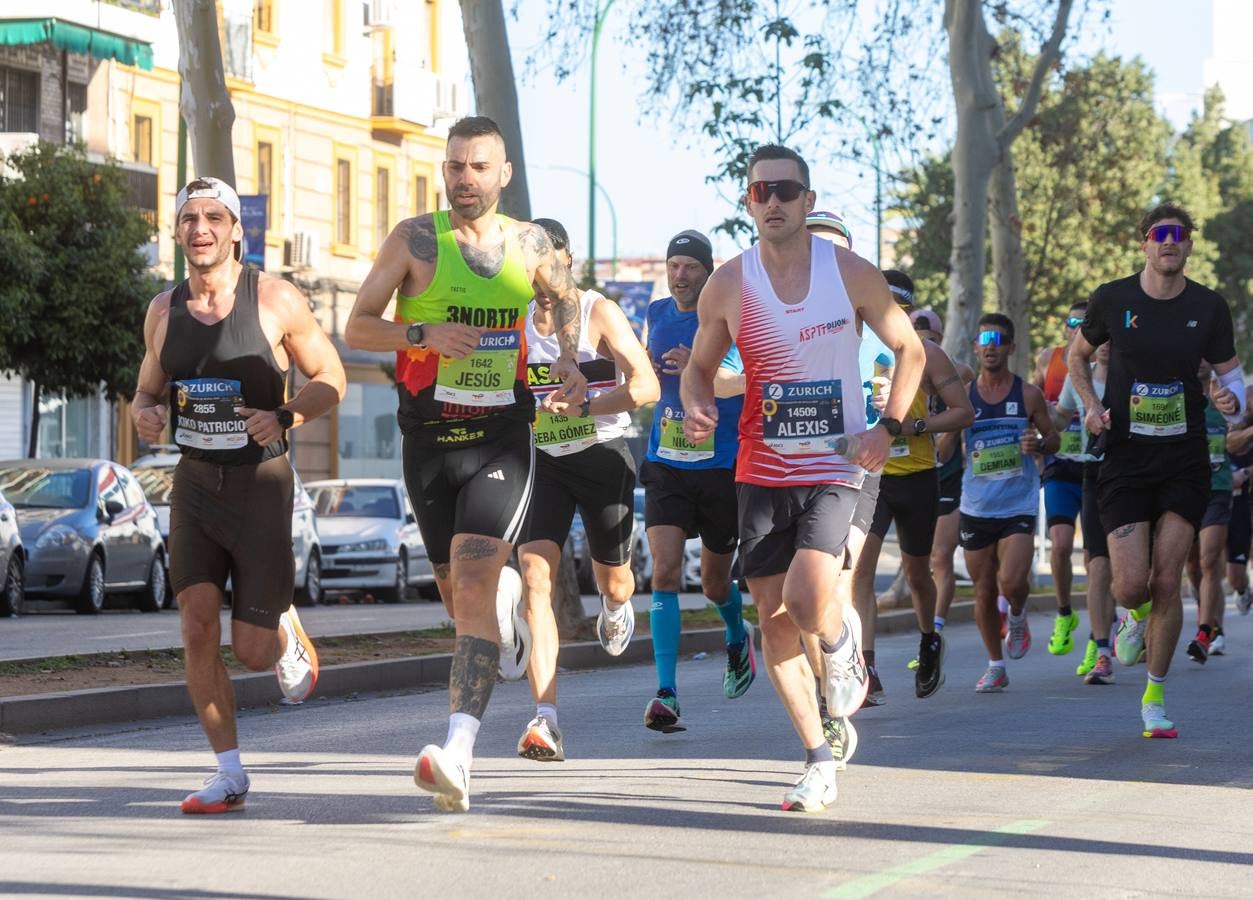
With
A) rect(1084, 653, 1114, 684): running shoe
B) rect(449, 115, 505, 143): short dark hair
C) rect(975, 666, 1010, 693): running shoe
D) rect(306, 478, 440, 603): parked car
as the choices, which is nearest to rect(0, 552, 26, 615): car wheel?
rect(306, 478, 440, 603): parked car

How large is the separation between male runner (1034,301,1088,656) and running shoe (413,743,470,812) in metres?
9.15

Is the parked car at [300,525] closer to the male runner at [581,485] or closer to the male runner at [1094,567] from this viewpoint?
the male runner at [1094,567]

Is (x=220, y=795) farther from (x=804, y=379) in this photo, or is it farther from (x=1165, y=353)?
(x=1165, y=353)

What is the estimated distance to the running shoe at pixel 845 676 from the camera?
26.9 ft

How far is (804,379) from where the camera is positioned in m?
7.99

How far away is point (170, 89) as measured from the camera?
139ft

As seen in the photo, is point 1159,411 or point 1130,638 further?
point 1130,638

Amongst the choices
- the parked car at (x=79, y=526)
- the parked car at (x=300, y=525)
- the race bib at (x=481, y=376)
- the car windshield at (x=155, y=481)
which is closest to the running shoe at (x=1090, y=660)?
the race bib at (x=481, y=376)

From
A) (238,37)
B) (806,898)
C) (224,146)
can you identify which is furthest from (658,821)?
(238,37)

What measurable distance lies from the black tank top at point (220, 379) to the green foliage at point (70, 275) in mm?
23198

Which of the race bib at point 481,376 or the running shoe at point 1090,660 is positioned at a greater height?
Result: the race bib at point 481,376

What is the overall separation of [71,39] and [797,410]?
30.7 meters

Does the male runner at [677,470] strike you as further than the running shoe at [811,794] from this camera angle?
Yes

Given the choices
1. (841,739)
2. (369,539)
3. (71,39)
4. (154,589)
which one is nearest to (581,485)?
(841,739)
